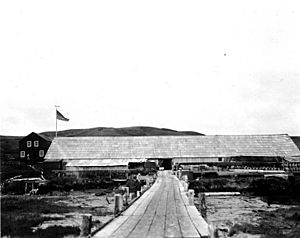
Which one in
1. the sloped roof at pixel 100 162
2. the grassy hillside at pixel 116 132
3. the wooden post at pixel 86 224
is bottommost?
the wooden post at pixel 86 224

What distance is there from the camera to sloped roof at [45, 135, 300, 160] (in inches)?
2813

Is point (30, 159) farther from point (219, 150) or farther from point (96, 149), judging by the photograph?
point (219, 150)

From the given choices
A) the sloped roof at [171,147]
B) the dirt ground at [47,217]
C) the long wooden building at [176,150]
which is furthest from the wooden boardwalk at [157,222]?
the sloped roof at [171,147]

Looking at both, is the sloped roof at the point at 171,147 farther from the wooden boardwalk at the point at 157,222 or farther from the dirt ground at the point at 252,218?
the wooden boardwalk at the point at 157,222

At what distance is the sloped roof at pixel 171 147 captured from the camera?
71.4 meters

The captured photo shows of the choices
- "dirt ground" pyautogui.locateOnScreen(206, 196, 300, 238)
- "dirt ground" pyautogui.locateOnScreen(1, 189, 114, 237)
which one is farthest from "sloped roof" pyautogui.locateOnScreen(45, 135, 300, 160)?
"dirt ground" pyautogui.locateOnScreen(206, 196, 300, 238)

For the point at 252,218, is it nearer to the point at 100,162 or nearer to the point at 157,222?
the point at 157,222

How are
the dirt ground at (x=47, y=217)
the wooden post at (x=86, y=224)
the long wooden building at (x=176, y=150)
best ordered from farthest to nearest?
the long wooden building at (x=176, y=150)
the dirt ground at (x=47, y=217)
the wooden post at (x=86, y=224)

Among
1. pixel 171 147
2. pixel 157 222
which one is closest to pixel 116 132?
pixel 171 147

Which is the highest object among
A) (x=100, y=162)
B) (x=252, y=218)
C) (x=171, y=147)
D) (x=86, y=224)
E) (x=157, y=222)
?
(x=171, y=147)

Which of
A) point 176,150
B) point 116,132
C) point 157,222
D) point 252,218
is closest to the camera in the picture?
point 157,222

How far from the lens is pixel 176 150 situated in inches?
2916

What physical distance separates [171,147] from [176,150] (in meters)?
1.44

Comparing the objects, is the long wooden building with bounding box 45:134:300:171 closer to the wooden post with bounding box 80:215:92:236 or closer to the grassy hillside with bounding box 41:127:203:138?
the wooden post with bounding box 80:215:92:236
